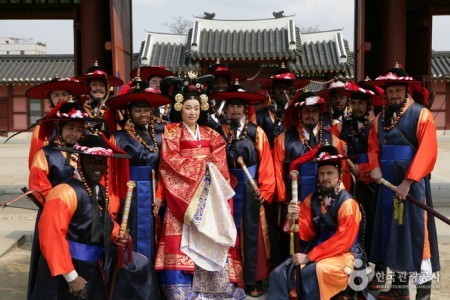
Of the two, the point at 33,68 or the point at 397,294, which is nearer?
the point at 397,294

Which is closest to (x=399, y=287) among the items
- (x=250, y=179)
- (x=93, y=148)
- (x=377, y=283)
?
(x=377, y=283)

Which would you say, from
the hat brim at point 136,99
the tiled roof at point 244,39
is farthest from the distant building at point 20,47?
the hat brim at point 136,99

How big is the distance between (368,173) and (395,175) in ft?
1.22

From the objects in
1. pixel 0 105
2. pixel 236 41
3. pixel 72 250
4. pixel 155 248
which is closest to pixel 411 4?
pixel 155 248

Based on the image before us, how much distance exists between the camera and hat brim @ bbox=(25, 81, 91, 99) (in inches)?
192

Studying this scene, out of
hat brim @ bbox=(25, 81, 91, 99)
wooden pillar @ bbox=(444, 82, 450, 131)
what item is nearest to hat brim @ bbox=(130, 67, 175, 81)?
hat brim @ bbox=(25, 81, 91, 99)

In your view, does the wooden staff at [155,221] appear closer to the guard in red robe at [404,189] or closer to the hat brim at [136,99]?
the hat brim at [136,99]

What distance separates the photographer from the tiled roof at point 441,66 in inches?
1065

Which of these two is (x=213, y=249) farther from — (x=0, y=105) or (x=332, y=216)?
(x=0, y=105)

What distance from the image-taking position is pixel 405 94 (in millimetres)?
4676

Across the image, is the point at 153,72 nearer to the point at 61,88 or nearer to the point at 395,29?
the point at 61,88

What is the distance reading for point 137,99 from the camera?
4586 millimetres

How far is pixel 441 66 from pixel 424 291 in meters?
26.6

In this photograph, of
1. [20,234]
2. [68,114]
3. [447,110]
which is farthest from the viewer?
[447,110]
